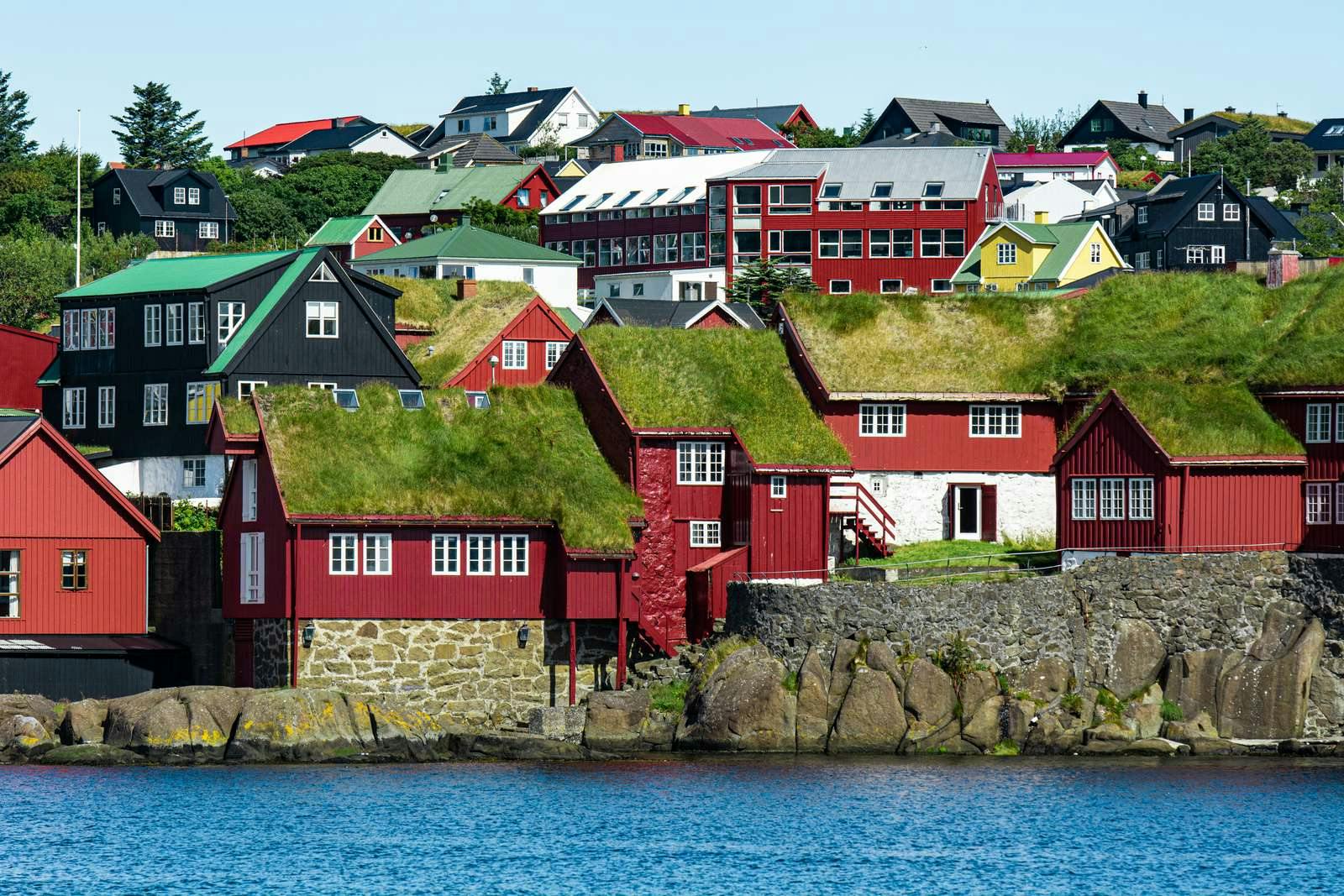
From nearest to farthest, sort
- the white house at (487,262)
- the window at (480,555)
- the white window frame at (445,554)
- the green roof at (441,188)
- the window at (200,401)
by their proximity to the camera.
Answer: the white window frame at (445,554), the window at (480,555), the window at (200,401), the white house at (487,262), the green roof at (441,188)

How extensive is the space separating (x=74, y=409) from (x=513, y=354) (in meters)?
16.7

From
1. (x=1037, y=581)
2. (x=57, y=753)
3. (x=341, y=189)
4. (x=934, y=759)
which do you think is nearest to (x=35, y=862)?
(x=57, y=753)

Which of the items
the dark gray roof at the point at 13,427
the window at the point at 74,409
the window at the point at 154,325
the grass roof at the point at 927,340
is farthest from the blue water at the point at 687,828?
the window at the point at 74,409

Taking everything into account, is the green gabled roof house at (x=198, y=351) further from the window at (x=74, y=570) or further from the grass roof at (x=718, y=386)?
the grass roof at (x=718, y=386)

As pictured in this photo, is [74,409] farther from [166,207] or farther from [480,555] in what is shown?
[166,207]

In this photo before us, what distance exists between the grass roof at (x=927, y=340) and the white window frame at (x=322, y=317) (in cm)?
1328

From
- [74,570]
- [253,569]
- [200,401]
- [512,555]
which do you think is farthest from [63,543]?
[512,555]

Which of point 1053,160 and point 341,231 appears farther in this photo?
point 1053,160

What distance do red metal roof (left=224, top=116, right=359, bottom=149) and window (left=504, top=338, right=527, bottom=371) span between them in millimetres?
112526

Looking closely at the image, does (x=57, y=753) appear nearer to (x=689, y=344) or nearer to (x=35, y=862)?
(x=35, y=862)

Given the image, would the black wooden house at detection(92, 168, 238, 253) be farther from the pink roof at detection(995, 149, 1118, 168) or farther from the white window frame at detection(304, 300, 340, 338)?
the white window frame at detection(304, 300, 340, 338)

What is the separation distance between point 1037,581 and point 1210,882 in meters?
13.5

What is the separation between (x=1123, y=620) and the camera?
57.5m

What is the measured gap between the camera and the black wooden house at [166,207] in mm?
128625
